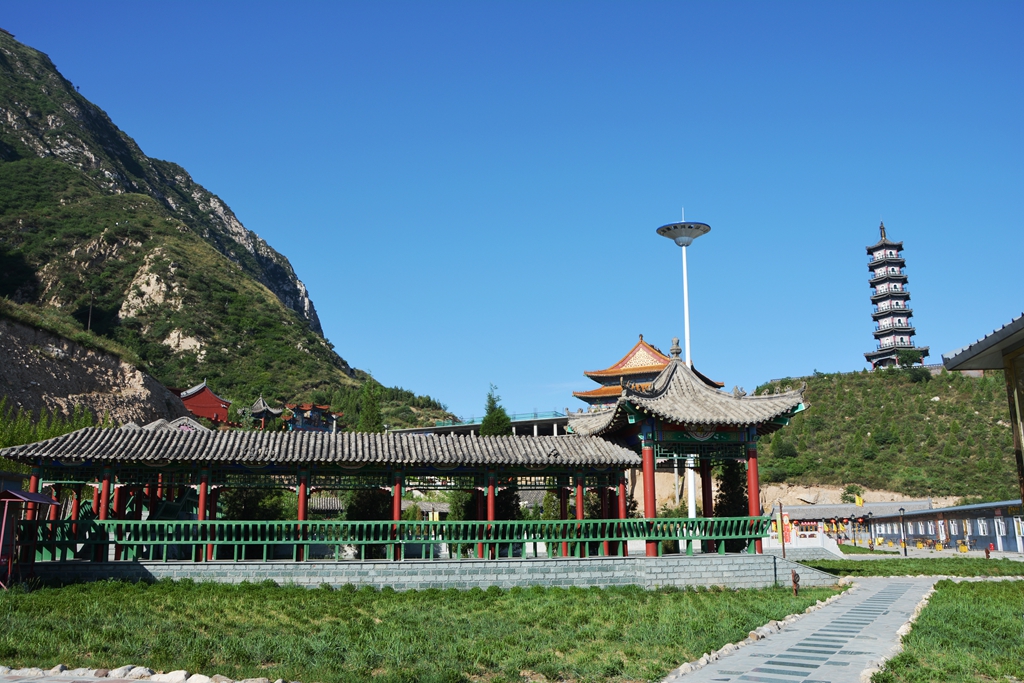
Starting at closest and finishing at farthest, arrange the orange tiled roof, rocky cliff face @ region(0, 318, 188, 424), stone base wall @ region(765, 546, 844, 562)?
stone base wall @ region(765, 546, 844, 562)
rocky cliff face @ region(0, 318, 188, 424)
the orange tiled roof

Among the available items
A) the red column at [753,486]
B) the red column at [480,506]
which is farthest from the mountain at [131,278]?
the red column at [753,486]

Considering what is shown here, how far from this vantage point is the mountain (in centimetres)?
8006

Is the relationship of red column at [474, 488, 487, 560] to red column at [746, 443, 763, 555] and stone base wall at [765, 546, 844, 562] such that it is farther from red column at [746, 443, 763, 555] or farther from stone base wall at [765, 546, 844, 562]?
stone base wall at [765, 546, 844, 562]

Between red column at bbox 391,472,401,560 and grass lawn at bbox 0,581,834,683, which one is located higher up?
red column at bbox 391,472,401,560

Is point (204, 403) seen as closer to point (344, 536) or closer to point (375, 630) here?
point (344, 536)

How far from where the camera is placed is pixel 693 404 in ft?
70.0

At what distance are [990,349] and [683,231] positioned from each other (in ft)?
83.2

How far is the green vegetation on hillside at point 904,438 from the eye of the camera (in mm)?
58156

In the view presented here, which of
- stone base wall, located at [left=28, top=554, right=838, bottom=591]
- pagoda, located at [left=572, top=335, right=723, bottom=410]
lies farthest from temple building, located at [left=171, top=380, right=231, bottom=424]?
stone base wall, located at [left=28, top=554, right=838, bottom=591]

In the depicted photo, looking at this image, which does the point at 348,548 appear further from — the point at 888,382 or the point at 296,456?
the point at 888,382

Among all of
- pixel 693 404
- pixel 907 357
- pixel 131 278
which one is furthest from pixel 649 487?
pixel 131 278

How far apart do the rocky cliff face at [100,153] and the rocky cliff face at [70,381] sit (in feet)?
204

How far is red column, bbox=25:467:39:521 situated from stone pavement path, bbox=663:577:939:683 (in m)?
15.0

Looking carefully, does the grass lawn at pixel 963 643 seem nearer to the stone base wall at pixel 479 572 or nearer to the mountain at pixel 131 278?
the stone base wall at pixel 479 572
